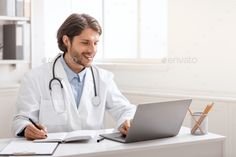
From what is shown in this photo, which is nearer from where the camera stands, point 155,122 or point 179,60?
point 155,122

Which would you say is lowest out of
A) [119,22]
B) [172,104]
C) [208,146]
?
[208,146]

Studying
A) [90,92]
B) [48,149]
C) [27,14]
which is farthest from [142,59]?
[48,149]

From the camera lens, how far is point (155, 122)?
213 cm

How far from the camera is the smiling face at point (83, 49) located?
266cm

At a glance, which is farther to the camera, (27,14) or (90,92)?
(27,14)

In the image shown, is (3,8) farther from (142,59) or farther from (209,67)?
(209,67)

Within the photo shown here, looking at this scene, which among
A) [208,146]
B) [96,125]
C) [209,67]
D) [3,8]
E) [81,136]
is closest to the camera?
[81,136]

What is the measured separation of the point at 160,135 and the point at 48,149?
592 mm

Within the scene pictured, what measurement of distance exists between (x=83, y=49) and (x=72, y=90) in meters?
0.25

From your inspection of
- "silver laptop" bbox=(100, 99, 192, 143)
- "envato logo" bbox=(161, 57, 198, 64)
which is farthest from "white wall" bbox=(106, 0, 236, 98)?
"silver laptop" bbox=(100, 99, 192, 143)

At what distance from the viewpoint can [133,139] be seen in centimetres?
212

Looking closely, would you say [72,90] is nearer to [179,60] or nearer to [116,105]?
[116,105]

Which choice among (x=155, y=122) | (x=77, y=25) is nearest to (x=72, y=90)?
(x=77, y=25)

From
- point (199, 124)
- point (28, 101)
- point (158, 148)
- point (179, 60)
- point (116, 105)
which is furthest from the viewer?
point (179, 60)
